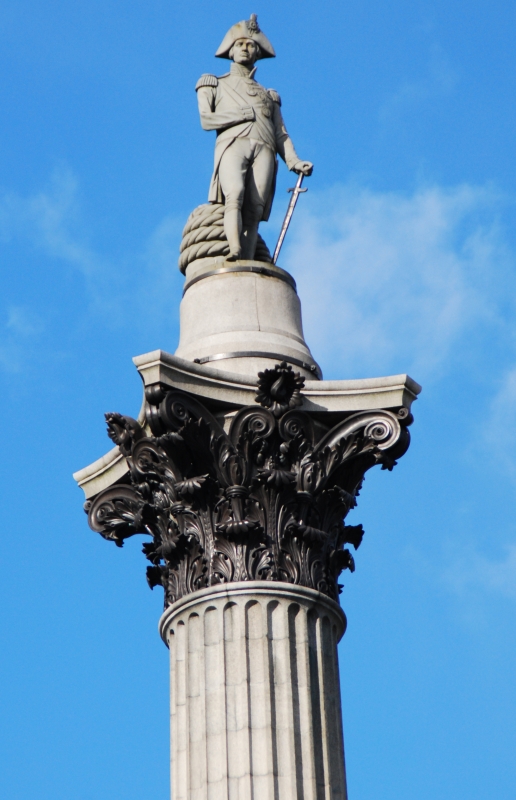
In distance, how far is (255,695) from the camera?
76.3ft

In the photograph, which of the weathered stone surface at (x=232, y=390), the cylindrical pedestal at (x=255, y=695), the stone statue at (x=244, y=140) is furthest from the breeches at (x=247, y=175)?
the cylindrical pedestal at (x=255, y=695)

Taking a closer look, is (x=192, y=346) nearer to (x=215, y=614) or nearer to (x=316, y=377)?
(x=316, y=377)

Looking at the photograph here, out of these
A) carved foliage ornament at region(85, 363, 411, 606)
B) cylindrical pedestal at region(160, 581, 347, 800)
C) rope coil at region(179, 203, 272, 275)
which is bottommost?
cylindrical pedestal at region(160, 581, 347, 800)

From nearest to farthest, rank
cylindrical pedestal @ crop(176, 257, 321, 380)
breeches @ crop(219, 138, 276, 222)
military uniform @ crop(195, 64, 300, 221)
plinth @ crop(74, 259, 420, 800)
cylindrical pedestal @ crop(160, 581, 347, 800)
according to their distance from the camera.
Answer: cylindrical pedestal @ crop(160, 581, 347, 800), plinth @ crop(74, 259, 420, 800), cylindrical pedestal @ crop(176, 257, 321, 380), breeches @ crop(219, 138, 276, 222), military uniform @ crop(195, 64, 300, 221)

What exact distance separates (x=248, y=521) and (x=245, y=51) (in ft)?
31.1

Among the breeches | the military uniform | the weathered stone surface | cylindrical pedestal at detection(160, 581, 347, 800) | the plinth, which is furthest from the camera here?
the military uniform

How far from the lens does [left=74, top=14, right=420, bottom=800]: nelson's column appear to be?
2314cm

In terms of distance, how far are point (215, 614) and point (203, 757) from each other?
2.04m

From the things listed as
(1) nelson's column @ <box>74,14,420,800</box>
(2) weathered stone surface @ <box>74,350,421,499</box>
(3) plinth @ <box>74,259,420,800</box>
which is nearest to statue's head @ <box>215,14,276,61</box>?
(1) nelson's column @ <box>74,14,420,800</box>

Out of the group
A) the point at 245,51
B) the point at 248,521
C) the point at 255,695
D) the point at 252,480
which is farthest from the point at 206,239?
the point at 255,695

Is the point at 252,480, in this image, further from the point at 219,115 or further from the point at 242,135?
the point at 219,115

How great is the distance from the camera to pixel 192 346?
2681 cm

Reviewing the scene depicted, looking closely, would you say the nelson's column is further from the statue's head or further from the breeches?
the statue's head

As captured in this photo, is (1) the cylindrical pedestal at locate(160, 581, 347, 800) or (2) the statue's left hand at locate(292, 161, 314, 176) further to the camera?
(2) the statue's left hand at locate(292, 161, 314, 176)
